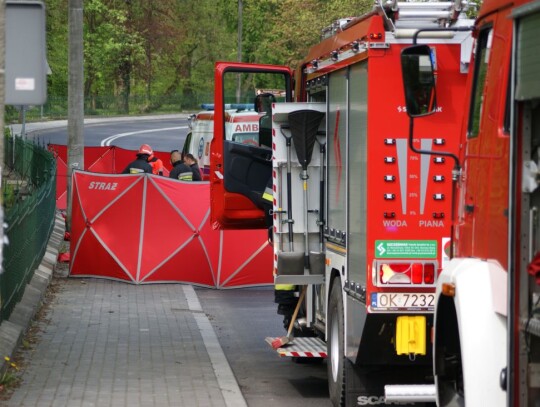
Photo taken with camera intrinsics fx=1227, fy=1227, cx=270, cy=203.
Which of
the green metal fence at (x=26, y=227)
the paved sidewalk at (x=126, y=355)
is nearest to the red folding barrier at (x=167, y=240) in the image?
the paved sidewalk at (x=126, y=355)

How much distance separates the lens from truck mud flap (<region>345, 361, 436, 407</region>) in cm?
918

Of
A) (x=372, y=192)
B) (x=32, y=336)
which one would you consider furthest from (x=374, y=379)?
(x=32, y=336)

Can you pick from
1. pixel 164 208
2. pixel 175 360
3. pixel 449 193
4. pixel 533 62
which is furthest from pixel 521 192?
pixel 164 208

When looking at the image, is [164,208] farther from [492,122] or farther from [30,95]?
[492,122]

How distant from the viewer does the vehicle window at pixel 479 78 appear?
6.50 meters

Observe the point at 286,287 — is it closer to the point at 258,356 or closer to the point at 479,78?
the point at 258,356

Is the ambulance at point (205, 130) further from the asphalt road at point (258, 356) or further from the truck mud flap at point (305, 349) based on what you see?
the truck mud flap at point (305, 349)

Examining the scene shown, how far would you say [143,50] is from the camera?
7894 centimetres

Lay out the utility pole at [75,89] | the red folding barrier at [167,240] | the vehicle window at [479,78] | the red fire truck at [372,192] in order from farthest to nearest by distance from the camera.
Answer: the utility pole at [75,89] → the red folding barrier at [167,240] → the red fire truck at [372,192] → the vehicle window at [479,78]

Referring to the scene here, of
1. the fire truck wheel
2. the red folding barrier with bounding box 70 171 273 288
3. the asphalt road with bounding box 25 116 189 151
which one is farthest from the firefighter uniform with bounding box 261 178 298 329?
the asphalt road with bounding box 25 116 189 151

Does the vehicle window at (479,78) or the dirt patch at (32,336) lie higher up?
the vehicle window at (479,78)

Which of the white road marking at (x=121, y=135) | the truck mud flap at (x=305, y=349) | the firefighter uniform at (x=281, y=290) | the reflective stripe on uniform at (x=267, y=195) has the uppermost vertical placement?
the white road marking at (x=121, y=135)

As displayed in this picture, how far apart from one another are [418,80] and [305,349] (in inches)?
173

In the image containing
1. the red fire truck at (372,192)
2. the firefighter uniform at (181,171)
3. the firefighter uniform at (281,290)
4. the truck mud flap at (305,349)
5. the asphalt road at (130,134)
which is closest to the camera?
the red fire truck at (372,192)
